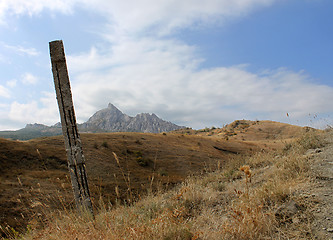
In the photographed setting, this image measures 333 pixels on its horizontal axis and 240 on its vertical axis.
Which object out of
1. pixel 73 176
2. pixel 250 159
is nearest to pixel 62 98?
pixel 73 176

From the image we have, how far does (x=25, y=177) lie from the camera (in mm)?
10297

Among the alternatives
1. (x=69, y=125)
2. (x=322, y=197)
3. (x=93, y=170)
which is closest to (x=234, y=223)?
(x=322, y=197)

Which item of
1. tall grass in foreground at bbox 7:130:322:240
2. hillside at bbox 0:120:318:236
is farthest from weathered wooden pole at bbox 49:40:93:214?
tall grass in foreground at bbox 7:130:322:240

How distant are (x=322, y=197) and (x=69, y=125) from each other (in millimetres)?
5519

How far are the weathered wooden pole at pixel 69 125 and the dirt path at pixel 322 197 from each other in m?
4.60

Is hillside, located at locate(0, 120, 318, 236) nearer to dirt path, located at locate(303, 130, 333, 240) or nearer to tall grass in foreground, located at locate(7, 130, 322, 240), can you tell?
tall grass in foreground, located at locate(7, 130, 322, 240)

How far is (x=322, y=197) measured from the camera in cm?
343

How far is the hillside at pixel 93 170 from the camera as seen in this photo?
8.43 m

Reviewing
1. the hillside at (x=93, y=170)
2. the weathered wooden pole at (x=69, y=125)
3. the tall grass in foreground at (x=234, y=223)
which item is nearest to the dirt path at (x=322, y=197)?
the tall grass in foreground at (x=234, y=223)

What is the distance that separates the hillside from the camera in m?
8.43

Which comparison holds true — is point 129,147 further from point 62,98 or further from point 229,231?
point 229,231

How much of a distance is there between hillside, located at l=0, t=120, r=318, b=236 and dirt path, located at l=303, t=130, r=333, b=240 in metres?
3.66

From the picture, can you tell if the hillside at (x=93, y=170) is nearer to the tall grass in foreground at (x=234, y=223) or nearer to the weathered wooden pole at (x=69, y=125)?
the weathered wooden pole at (x=69, y=125)

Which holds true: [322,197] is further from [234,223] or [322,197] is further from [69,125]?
[69,125]
